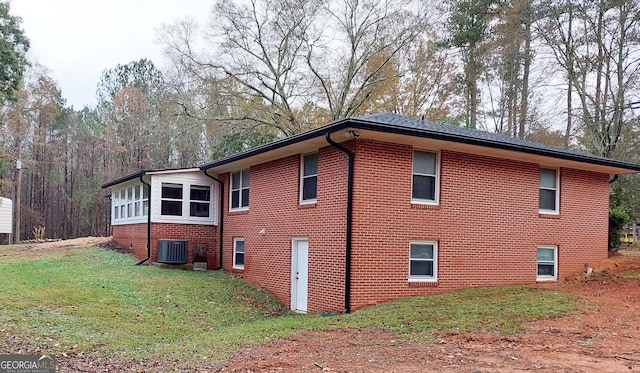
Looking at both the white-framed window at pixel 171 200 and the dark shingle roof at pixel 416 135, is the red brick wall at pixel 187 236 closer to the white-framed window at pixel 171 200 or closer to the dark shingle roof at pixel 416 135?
the white-framed window at pixel 171 200

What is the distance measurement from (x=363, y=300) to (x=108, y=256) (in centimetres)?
1219

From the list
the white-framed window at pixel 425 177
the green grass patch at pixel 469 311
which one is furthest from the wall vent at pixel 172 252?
the white-framed window at pixel 425 177

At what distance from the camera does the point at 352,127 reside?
10219 millimetres

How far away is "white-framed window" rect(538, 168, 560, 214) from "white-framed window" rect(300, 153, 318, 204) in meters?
6.14

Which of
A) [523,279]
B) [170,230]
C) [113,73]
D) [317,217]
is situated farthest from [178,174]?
[113,73]

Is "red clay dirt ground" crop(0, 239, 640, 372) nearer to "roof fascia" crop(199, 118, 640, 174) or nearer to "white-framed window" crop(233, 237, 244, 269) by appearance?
"roof fascia" crop(199, 118, 640, 174)

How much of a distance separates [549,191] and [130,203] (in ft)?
50.9

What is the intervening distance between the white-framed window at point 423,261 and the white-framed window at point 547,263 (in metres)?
3.59

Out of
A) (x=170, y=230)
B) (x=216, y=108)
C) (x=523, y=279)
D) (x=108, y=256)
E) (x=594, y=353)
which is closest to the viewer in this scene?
(x=594, y=353)

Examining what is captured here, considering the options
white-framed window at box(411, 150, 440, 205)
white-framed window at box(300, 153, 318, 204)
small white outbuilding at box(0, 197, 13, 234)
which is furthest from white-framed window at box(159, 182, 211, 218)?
small white outbuilding at box(0, 197, 13, 234)

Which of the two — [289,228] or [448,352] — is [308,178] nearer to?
[289,228]

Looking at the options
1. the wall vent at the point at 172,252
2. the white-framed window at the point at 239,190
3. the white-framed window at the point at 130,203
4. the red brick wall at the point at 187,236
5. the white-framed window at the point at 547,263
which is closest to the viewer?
the white-framed window at the point at 547,263

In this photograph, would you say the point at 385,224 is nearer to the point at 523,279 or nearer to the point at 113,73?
the point at 523,279

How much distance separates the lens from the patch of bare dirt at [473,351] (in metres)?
Answer: 6.16
